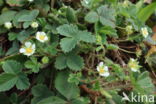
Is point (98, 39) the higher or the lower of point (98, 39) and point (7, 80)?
the higher

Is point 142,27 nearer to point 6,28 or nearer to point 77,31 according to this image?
point 77,31

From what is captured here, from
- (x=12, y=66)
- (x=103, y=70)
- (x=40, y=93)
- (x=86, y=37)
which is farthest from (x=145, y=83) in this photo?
(x=12, y=66)

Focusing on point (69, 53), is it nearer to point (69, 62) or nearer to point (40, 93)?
point (69, 62)

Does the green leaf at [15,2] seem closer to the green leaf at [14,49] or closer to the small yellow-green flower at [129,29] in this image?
the green leaf at [14,49]

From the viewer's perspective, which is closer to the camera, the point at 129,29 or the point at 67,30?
the point at 67,30

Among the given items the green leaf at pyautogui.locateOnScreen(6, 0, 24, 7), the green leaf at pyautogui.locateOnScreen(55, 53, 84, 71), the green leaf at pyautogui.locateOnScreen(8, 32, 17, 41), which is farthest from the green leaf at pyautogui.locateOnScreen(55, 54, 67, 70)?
the green leaf at pyautogui.locateOnScreen(6, 0, 24, 7)

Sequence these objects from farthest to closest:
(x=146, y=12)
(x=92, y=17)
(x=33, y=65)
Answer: (x=146, y=12), (x=92, y=17), (x=33, y=65)

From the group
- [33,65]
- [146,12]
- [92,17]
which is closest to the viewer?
[33,65]
